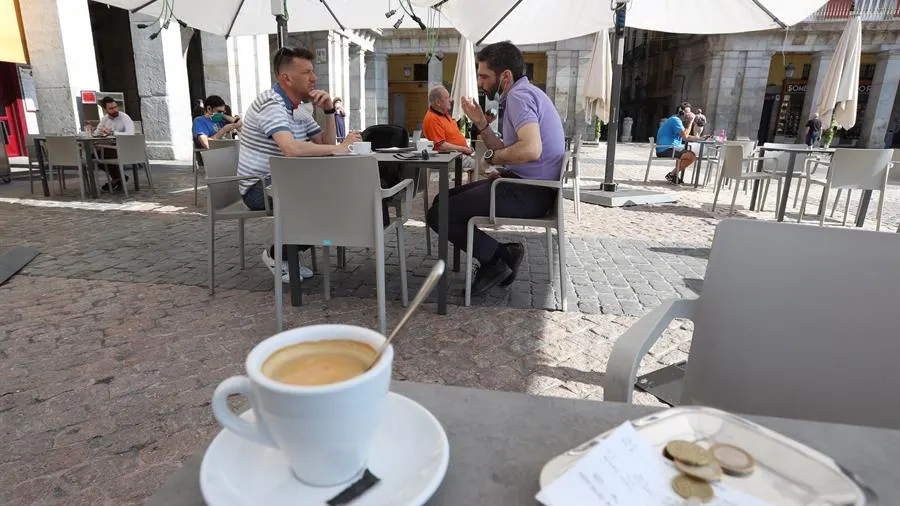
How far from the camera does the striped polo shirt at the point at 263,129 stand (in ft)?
11.6

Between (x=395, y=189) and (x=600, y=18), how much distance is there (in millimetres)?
5217

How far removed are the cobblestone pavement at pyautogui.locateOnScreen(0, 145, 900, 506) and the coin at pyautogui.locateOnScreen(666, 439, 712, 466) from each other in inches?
71.3

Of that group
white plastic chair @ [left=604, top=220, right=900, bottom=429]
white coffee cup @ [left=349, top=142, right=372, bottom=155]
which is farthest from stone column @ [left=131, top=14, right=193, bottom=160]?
white plastic chair @ [left=604, top=220, right=900, bottom=429]

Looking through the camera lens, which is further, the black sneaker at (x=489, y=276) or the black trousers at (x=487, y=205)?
the black sneaker at (x=489, y=276)

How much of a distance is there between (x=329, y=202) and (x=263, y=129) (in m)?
1.11

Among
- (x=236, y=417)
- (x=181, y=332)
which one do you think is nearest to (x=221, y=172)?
(x=181, y=332)

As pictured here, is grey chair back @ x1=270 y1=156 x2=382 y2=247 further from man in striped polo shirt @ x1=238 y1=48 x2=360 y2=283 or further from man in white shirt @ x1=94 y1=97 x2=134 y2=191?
man in white shirt @ x1=94 y1=97 x2=134 y2=191

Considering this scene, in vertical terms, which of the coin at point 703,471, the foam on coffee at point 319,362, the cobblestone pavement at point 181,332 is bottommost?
the cobblestone pavement at point 181,332

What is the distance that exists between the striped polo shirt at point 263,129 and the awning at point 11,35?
30.8 ft

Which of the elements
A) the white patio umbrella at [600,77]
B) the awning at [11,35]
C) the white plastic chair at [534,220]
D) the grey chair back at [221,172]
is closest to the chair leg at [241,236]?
the grey chair back at [221,172]

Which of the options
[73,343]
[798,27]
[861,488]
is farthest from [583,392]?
[798,27]

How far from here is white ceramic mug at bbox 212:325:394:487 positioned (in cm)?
51

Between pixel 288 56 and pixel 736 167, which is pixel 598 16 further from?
pixel 288 56

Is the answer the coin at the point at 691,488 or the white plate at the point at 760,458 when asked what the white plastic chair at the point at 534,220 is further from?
the coin at the point at 691,488
